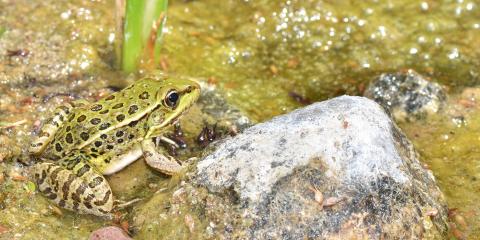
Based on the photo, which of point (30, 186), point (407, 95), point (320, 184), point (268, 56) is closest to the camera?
point (320, 184)

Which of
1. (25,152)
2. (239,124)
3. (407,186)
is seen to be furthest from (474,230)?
(25,152)

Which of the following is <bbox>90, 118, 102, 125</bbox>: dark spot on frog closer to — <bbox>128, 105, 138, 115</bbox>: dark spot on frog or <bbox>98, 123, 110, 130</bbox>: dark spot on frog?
<bbox>98, 123, 110, 130</bbox>: dark spot on frog

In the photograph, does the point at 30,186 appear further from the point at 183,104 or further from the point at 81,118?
the point at 183,104

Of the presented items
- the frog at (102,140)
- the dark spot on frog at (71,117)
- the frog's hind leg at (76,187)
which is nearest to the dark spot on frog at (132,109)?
the frog at (102,140)

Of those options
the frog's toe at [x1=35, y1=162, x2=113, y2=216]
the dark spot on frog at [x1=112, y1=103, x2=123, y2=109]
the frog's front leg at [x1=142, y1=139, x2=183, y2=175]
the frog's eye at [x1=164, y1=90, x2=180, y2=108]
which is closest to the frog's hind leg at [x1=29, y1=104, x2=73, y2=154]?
the frog's toe at [x1=35, y1=162, x2=113, y2=216]

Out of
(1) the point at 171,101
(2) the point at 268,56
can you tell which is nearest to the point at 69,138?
(1) the point at 171,101

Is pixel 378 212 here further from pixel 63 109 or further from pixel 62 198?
pixel 63 109
